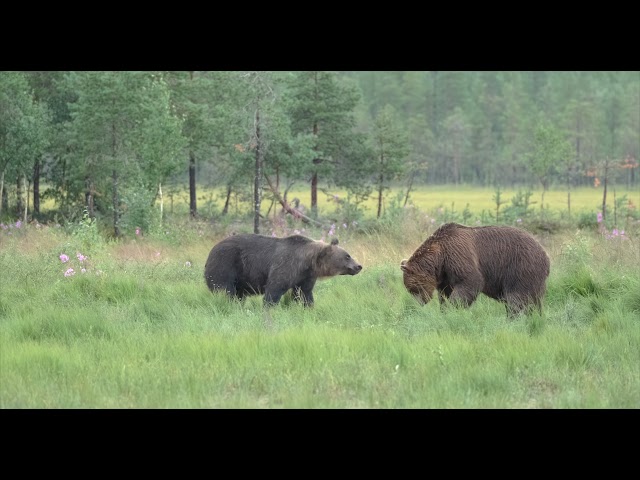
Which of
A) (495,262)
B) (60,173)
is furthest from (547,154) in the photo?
→ (495,262)

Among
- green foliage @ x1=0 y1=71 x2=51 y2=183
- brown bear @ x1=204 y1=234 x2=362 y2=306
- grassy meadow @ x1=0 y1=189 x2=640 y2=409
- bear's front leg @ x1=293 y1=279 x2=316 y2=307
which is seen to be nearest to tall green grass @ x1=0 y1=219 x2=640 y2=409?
grassy meadow @ x1=0 y1=189 x2=640 y2=409

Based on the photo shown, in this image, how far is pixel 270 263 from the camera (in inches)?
411

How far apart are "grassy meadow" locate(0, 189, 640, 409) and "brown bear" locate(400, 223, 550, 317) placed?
0.28 meters

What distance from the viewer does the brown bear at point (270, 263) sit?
34.1 feet

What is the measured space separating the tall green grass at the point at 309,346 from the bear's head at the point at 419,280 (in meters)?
0.23

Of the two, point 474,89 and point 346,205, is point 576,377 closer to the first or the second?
point 346,205

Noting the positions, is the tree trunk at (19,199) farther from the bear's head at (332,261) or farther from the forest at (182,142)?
the bear's head at (332,261)

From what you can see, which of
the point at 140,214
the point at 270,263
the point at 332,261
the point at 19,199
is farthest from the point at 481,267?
the point at 19,199

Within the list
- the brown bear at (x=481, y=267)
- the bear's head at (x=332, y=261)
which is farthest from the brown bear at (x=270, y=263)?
the brown bear at (x=481, y=267)

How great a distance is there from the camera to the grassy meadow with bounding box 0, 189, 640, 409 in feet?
19.4

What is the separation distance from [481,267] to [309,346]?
10.8 ft

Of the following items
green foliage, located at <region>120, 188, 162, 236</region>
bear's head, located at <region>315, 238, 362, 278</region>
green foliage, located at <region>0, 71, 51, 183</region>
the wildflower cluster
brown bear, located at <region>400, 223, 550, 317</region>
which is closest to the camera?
brown bear, located at <region>400, 223, 550, 317</region>

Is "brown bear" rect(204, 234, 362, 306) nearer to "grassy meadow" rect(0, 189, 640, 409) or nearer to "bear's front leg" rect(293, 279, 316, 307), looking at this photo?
"bear's front leg" rect(293, 279, 316, 307)
